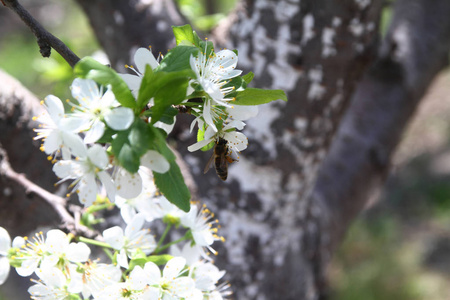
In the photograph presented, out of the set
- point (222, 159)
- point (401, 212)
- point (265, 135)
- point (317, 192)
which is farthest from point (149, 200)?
point (401, 212)

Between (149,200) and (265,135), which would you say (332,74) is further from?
(149,200)

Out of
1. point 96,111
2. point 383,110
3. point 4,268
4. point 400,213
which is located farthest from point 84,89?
point 400,213

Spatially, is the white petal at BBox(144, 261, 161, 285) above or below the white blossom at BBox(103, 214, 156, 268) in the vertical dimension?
below

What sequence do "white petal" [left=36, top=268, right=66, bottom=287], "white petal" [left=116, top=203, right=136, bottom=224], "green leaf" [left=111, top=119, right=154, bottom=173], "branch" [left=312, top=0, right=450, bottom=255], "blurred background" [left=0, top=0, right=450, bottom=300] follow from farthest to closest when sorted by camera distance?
"blurred background" [left=0, top=0, right=450, bottom=300]
"branch" [left=312, top=0, right=450, bottom=255]
"white petal" [left=116, top=203, right=136, bottom=224]
"white petal" [left=36, top=268, right=66, bottom=287]
"green leaf" [left=111, top=119, right=154, bottom=173]

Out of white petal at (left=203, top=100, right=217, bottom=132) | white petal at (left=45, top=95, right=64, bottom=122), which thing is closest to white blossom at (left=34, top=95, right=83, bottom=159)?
white petal at (left=45, top=95, right=64, bottom=122)

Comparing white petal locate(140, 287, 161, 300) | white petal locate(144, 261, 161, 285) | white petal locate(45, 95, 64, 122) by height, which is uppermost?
white petal locate(45, 95, 64, 122)

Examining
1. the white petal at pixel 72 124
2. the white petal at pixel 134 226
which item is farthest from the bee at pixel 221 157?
the white petal at pixel 72 124

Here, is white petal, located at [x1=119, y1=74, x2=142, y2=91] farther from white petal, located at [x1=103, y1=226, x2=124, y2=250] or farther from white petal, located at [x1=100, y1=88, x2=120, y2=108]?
white petal, located at [x1=103, y1=226, x2=124, y2=250]

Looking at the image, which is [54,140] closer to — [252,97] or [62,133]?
[62,133]
